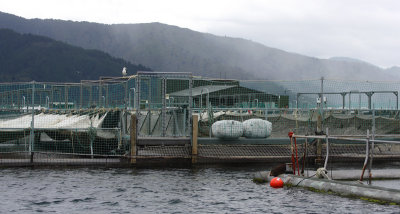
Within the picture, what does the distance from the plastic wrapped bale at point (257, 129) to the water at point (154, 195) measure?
10.8ft

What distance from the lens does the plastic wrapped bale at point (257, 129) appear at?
2428 cm

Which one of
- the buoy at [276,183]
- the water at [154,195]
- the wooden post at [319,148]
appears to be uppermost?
the wooden post at [319,148]

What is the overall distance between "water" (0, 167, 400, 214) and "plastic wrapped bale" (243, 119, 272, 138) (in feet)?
10.8

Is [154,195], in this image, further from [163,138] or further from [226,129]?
[226,129]

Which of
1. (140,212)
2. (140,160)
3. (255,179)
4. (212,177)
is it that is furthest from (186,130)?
(140,212)

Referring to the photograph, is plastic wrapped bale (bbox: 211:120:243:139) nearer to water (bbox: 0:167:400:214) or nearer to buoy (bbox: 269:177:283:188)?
water (bbox: 0:167:400:214)

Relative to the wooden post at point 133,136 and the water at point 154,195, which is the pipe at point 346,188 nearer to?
the water at point 154,195

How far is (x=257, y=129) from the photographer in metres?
24.3

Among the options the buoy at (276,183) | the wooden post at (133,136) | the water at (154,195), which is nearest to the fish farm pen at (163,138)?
the wooden post at (133,136)

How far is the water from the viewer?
14.0 meters

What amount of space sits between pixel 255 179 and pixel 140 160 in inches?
251

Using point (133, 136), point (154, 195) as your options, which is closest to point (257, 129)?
point (133, 136)

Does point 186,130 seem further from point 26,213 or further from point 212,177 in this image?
point 26,213

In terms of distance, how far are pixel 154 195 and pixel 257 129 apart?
30.3ft
